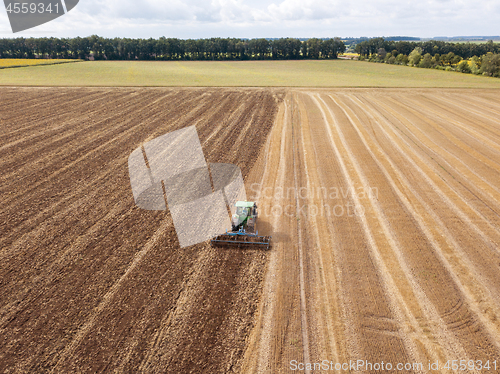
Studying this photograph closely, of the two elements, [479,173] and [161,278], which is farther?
[479,173]

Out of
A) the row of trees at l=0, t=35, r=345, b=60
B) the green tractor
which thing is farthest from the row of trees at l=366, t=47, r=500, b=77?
the green tractor

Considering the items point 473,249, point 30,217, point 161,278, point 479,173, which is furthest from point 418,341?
Answer: point 30,217

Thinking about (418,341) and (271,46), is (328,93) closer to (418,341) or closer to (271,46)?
(418,341)

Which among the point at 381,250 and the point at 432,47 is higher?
the point at 432,47

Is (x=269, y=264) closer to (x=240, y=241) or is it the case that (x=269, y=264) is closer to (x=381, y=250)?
(x=240, y=241)

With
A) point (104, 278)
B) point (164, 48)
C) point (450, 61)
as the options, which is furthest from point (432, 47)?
point (104, 278)
